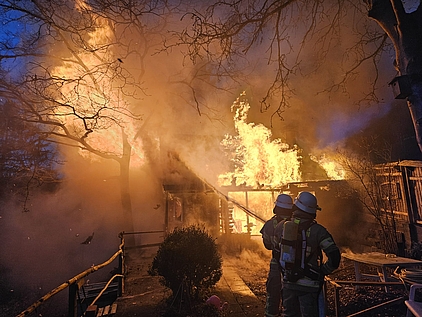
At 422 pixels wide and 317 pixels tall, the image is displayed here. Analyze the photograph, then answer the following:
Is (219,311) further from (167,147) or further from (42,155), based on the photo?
(42,155)

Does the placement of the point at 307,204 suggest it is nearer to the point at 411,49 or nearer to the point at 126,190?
the point at 411,49

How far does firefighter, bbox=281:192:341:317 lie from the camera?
10.3 feet

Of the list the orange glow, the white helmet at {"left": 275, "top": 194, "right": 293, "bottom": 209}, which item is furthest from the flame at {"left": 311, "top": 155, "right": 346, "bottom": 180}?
the white helmet at {"left": 275, "top": 194, "right": 293, "bottom": 209}

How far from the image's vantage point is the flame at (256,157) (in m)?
14.6

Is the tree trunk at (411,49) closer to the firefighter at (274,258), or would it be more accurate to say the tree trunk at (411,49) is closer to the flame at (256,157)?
the firefighter at (274,258)

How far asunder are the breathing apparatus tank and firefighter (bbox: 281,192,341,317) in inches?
2.5

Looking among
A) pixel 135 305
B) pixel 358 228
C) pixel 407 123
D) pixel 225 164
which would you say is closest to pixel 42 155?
pixel 225 164

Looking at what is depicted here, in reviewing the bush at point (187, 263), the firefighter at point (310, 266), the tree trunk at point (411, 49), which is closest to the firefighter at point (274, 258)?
the firefighter at point (310, 266)

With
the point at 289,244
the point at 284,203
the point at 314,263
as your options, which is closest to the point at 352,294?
the point at 284,203

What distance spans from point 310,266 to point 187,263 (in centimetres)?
244

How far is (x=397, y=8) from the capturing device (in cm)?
343

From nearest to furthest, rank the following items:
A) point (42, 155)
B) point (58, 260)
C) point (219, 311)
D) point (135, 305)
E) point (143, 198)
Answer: point (219, 311), point (135, 305), point (58, 260), point (42, 155), point (143, 198)

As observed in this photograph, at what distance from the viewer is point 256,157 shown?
15.9 m

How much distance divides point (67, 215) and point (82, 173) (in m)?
2.92
